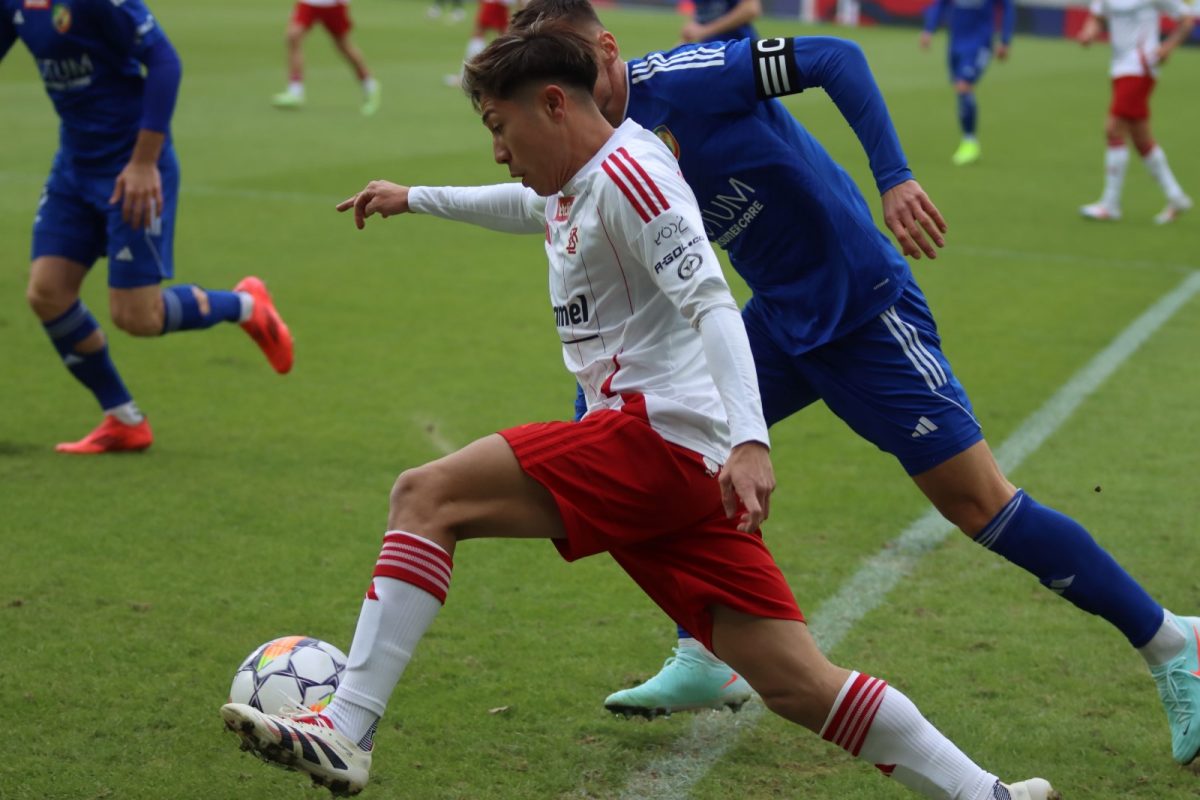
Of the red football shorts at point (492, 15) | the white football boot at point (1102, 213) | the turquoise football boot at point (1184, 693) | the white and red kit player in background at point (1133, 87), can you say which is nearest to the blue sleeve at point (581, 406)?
the turquoise football boot at point (1184, 693)

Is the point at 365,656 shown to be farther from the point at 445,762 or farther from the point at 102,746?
the point at 102,746

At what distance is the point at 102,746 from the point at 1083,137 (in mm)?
16498

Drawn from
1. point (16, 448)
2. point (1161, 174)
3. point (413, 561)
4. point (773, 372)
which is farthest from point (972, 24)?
point (413, 561)

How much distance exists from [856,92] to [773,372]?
2.55ft

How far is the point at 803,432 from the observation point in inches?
273

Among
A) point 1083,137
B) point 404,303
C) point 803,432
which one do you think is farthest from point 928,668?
point 1083,137

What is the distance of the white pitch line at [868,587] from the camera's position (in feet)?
12.2

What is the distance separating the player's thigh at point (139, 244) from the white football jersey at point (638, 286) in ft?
10.5

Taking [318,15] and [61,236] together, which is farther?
[318,15]

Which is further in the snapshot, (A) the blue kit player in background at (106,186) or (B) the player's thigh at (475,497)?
(A) the blue kit player in background at (106,186)

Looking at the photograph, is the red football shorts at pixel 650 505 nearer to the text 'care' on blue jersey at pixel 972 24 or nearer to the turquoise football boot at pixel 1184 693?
the turquoise football boot at pixel 1184 693

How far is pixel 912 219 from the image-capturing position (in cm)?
358

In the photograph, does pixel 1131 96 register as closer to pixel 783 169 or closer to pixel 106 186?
pixel 106 186

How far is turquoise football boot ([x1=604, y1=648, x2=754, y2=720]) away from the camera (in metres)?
3.99
